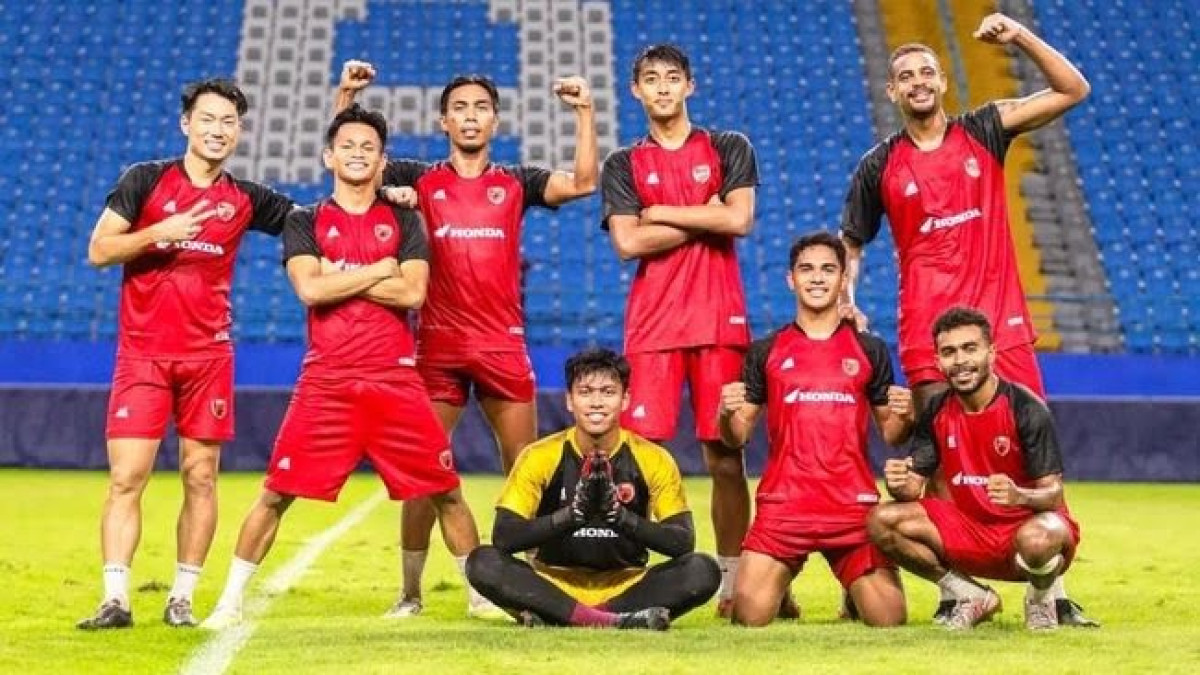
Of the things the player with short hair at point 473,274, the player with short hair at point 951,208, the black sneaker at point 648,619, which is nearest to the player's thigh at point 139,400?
the player with short hair at point 473,274

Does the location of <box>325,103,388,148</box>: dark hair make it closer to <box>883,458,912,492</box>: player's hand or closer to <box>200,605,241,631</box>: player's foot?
<box>200,605,241,631</box>: player's foot

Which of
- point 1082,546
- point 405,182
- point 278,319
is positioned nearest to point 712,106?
point 278,319

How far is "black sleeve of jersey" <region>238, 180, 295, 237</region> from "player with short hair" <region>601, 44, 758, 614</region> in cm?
128

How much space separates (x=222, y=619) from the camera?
23.3ft

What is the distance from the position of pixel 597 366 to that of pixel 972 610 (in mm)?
1602

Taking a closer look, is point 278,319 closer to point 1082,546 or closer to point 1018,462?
point 1082,546

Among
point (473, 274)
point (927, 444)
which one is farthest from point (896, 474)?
point (473, 274)

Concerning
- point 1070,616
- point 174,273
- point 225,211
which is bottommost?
point 1070,616

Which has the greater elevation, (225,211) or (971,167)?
(971,167)

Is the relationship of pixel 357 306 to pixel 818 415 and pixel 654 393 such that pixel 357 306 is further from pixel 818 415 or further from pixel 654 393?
pixel 818 415

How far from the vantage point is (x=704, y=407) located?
772cm

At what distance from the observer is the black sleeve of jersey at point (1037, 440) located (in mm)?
7008

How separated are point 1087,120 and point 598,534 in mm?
19083

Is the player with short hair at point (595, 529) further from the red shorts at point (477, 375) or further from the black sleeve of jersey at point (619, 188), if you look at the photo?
the black sleeve of jersey at point (619, 188)
